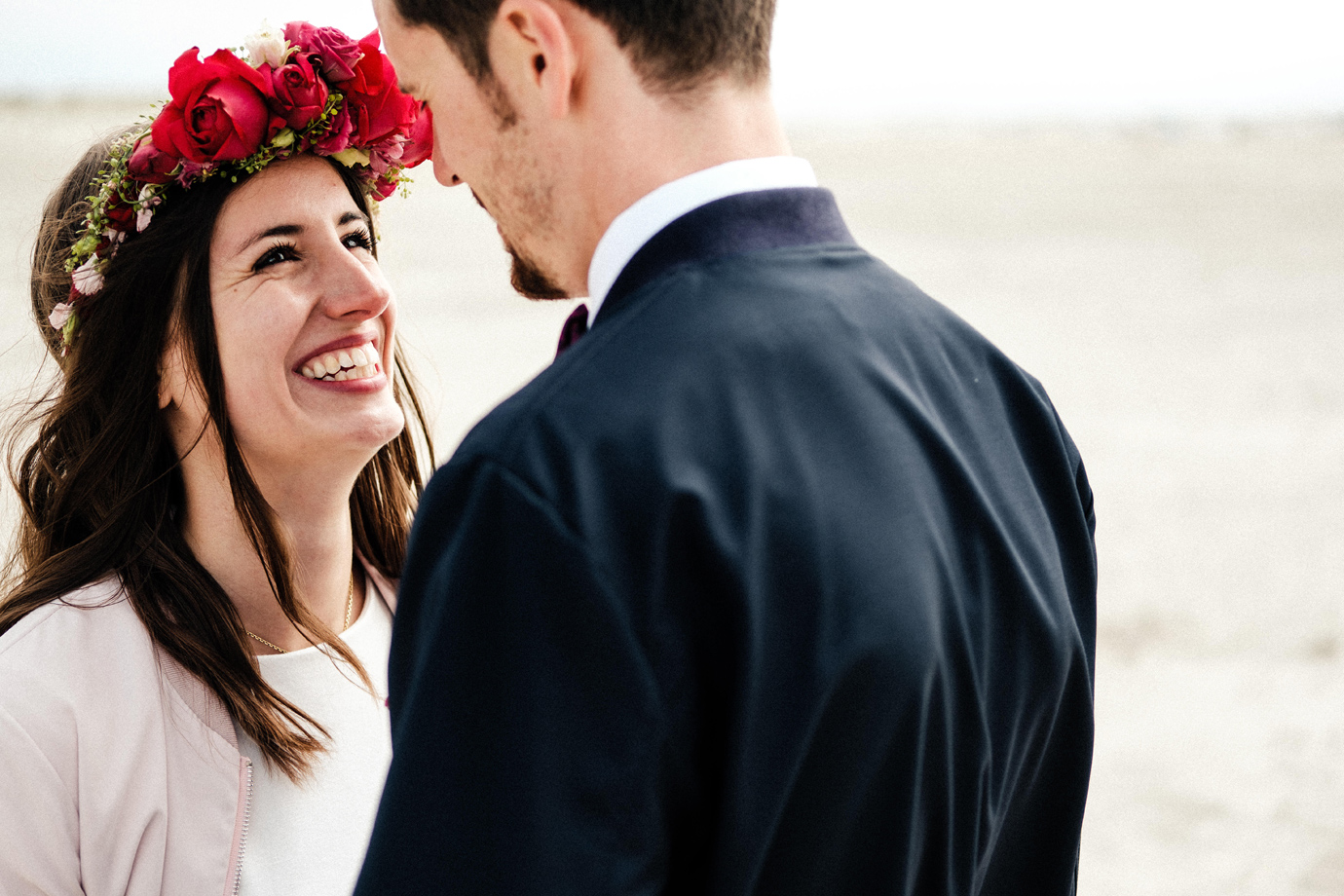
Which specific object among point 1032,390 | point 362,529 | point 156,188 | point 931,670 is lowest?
point 362,529

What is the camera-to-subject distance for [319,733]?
7.56 feet

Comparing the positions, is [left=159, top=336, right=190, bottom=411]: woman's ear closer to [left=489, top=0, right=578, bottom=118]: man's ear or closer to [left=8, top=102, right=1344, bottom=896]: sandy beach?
[left=8, top=102, right=1344, bottom=896]: sandy beach

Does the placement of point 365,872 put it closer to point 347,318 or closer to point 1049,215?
point 347,318

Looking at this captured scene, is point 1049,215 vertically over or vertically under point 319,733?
under

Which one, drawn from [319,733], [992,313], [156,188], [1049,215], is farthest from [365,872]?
[1049,215]

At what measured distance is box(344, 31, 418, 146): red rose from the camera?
2.44m

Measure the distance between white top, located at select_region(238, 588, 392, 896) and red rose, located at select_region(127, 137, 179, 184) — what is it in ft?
3.00

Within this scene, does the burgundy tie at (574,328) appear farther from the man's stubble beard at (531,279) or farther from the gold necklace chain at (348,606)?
the gold necklace chain at (348,606)

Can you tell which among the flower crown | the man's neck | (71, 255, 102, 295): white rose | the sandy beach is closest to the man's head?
the man's neck

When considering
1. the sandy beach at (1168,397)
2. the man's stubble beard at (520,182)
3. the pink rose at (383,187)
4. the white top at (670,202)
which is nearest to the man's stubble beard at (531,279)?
the man's stubble beard at (520,182)

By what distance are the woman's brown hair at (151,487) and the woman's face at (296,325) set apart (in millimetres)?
40

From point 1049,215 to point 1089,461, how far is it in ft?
52.5

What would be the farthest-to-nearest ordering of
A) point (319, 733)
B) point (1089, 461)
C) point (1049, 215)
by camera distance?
point (1049, 215), point (1089, 461), point (319, 733)

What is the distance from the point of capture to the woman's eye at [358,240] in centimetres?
247
